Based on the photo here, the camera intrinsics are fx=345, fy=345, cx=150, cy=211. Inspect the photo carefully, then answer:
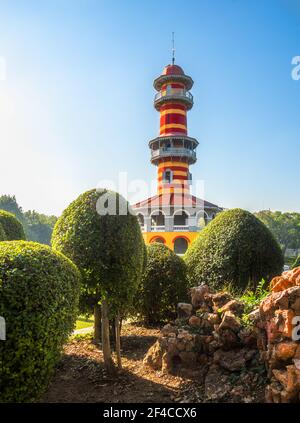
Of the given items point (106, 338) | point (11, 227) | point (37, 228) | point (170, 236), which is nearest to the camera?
point (106, 338)

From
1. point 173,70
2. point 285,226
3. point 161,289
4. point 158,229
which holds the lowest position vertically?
point 161,289

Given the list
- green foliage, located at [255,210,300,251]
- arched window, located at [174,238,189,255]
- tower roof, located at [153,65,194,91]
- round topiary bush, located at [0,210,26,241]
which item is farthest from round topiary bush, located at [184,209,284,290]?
green foliage, located at [255,210,300,251]

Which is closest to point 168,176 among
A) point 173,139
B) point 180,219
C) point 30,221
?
point 173,139

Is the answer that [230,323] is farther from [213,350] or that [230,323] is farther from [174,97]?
[174,97]

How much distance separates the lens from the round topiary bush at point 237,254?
29.4 ft

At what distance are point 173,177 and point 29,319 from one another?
1253 inches

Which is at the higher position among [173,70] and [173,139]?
[173,70]

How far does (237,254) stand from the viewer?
9008mm

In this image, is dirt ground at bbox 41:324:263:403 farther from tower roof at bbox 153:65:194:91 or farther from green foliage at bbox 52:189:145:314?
tower roof at bbox 153:65:194:91

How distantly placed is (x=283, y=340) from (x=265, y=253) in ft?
14.9

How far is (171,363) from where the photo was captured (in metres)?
6.38

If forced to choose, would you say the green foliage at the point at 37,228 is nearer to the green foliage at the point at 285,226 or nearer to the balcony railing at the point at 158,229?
the balcony railing at the point at 158,229

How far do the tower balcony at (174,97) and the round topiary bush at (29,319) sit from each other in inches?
1314

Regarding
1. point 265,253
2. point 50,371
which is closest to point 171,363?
point 50,371
